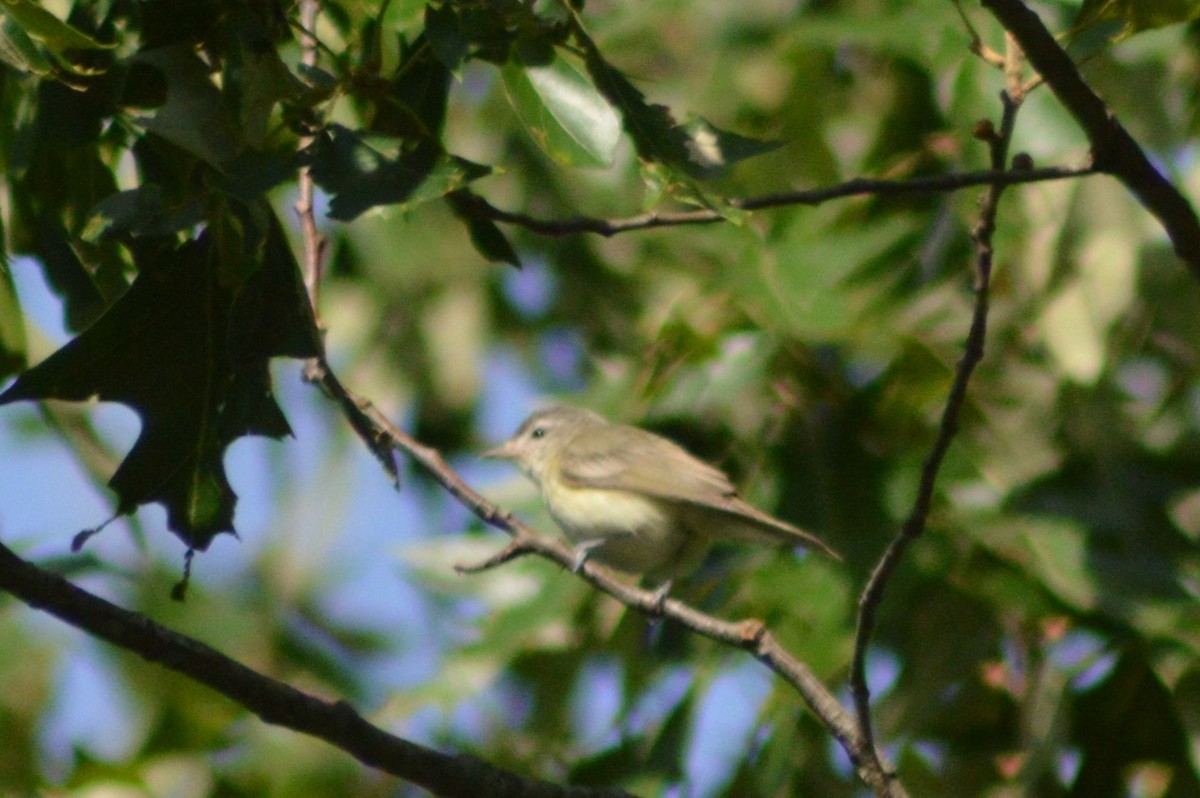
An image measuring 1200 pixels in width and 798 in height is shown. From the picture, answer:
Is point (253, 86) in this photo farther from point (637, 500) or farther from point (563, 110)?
point (637, 500)

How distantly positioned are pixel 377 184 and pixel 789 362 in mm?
2029

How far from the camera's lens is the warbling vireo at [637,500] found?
158 inches

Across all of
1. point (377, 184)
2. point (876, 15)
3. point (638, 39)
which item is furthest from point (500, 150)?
point (377, 184)

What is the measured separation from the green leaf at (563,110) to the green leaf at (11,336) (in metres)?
1.11

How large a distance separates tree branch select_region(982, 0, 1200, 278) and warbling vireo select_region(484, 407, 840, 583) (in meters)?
1.42

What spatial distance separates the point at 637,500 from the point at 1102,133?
229 cm

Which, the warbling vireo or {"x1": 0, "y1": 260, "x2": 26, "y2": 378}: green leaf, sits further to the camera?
the warbling vireo

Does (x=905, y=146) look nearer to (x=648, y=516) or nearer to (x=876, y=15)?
(x=876, y=15)

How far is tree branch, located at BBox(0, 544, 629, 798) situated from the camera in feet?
6.80

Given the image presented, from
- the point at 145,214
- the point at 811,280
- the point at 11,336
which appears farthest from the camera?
the point at 811,280

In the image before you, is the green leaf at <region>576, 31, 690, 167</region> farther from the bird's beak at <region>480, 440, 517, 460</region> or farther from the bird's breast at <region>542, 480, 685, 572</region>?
the bird's beak at <region>480, 440, 517, 460</region>

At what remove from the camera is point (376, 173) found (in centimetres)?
197

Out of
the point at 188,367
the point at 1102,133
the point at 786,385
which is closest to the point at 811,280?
the point at 786,385

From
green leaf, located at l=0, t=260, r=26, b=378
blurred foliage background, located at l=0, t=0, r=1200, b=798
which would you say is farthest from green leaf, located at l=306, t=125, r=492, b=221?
green leaf, located at l=0, t=260, r=26, b=378
